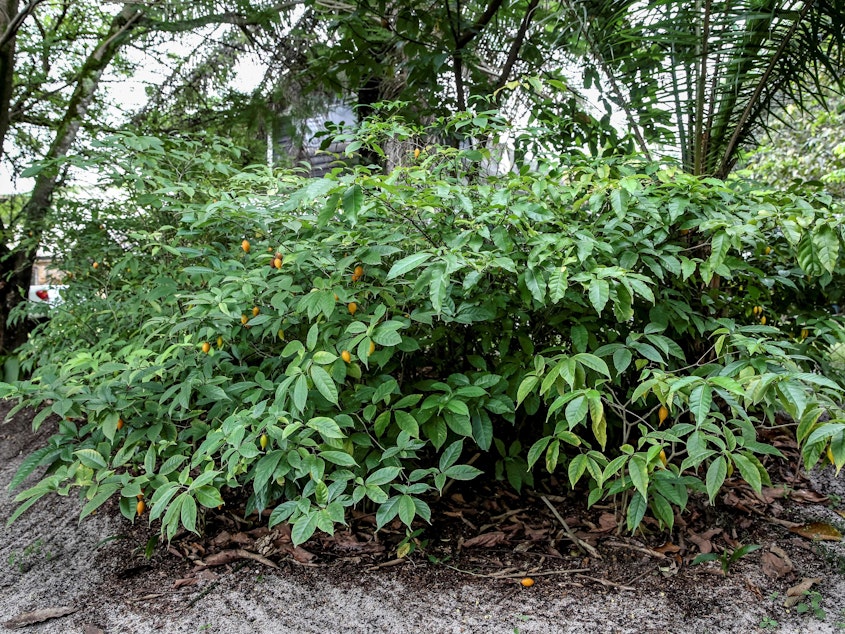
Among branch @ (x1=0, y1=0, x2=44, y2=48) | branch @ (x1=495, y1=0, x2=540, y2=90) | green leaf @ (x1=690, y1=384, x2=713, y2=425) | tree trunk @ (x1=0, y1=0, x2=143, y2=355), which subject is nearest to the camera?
green leaf @ (x1=690, y1=384, x2=713, y2=425)

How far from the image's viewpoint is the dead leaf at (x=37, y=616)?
76.0 inches

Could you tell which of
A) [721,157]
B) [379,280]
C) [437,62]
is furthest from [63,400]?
[721,157]

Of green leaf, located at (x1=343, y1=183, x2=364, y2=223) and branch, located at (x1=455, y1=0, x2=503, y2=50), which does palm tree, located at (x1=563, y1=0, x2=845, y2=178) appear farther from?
green leaf, located at (x1=343, y1=183, x2=364, y2=223)

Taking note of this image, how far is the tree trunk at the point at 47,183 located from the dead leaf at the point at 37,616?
2.75 m

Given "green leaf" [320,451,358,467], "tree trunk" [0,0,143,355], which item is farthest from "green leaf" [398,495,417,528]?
"tree trunk" [0,0,143,355]

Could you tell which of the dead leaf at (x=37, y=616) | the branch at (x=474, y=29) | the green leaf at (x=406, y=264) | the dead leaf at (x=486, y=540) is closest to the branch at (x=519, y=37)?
the branch at (x=474, y=29)

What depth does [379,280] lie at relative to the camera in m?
2.06

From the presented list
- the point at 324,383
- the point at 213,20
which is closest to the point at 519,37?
the point at 213,20

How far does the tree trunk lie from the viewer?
422 centimetres

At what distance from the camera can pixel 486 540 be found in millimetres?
2305

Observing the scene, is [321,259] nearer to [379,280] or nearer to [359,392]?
[379,280]

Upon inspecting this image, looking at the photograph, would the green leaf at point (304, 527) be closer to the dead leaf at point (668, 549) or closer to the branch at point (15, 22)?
the dead leaf at point (668, 549)

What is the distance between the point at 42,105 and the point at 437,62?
4.29m

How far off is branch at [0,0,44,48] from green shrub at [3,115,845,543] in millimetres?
883
